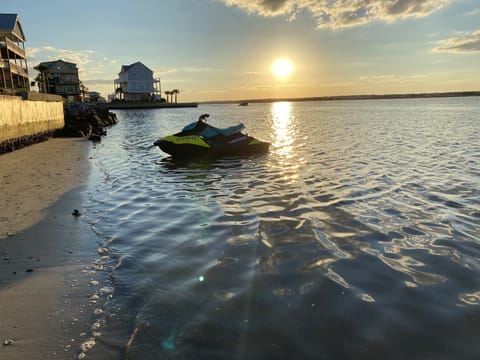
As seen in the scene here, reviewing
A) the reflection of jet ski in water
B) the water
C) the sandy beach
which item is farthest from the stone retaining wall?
the water

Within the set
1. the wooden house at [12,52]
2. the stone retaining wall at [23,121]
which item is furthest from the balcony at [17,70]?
the stone retaining wall at [23,121]

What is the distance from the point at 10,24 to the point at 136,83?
5347 cm

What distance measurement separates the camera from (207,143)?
1511cm

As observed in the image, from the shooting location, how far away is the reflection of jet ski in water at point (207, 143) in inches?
576

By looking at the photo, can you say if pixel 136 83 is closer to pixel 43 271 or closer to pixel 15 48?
pixel 15 48

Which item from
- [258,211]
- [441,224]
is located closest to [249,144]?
[258,211]

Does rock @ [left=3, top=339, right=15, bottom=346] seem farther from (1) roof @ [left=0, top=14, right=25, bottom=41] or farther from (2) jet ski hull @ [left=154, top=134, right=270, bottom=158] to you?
(1) roof @ [left=0, top=14, right=25, bottom=41]

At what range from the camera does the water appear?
320cm

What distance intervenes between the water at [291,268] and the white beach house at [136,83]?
9094 cm

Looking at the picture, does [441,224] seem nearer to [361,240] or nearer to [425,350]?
[361,240]

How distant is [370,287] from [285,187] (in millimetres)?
5347

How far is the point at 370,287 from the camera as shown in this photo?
416 cm

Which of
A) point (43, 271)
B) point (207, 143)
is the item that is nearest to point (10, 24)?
point (207, 143)

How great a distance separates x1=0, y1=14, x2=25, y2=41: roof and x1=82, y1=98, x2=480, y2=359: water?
43.1 m
